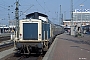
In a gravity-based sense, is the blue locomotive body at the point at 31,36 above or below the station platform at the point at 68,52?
above

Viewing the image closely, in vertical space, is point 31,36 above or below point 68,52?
above

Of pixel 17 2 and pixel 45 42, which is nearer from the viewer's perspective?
pixel 45 42

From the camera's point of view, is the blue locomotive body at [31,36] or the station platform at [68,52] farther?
the blue locomotive body at [31,36]

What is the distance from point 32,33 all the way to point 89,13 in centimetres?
11594

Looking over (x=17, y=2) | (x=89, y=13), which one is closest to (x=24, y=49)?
(x=17, y=2)

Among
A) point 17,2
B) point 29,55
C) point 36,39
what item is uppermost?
point 17,2

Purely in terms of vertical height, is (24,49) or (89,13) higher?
(89,13)

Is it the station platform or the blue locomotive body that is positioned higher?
the blue locomotive body

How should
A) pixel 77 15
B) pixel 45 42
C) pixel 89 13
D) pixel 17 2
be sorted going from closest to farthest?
pixel 45 42 → pixel 17 2 → pixel 77 15 → pixel 89 13

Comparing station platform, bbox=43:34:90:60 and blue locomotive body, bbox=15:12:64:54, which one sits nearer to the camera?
station platform, bbox=43:34:90:60

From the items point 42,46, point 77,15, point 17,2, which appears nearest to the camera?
point 42,46

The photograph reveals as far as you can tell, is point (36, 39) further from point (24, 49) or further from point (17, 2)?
point (17, 2)

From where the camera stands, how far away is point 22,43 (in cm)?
1812

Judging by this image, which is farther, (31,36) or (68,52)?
(68,52)
